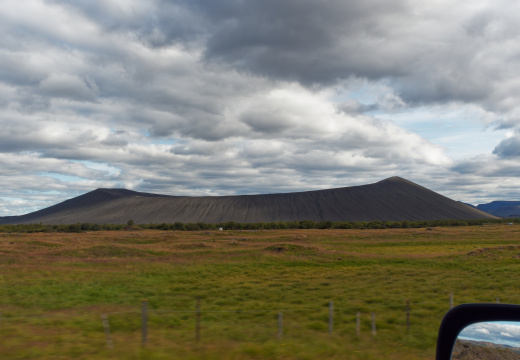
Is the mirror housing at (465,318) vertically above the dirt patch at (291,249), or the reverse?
the mirror housing at (465,318)

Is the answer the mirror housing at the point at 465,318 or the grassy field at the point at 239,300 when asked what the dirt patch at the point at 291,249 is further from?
the mirror housing at the point at 465,318

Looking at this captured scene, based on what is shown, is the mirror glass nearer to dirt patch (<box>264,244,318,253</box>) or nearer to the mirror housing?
the mirror housing

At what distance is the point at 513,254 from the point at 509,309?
5330 centimetres

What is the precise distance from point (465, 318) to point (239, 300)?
23.3 meters

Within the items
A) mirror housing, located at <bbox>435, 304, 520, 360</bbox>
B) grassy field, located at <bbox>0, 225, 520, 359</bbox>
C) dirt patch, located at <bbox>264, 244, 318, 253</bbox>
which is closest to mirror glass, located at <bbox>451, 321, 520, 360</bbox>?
mirror housing, located at <bbox>435, 304, 520, 360</bbox>

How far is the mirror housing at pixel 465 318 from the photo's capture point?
3.02 metres

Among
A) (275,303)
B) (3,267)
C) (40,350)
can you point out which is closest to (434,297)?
(275,303)

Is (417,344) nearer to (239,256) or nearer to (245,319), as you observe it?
(245,319)

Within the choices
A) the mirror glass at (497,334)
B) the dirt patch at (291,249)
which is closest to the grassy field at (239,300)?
the dirt patch at (291,249)

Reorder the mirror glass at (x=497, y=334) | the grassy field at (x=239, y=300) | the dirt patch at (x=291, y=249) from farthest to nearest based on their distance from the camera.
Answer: the dirt patch at (x=291, y=249) → the grassy field at (x=239, y=300) → the mirror glass at (x=497, y=334)

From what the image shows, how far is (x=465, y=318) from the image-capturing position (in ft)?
10.3

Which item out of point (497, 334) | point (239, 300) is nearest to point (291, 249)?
point (239, 300)

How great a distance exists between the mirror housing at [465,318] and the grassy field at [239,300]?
9276 millimetres

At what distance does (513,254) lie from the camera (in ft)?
158
